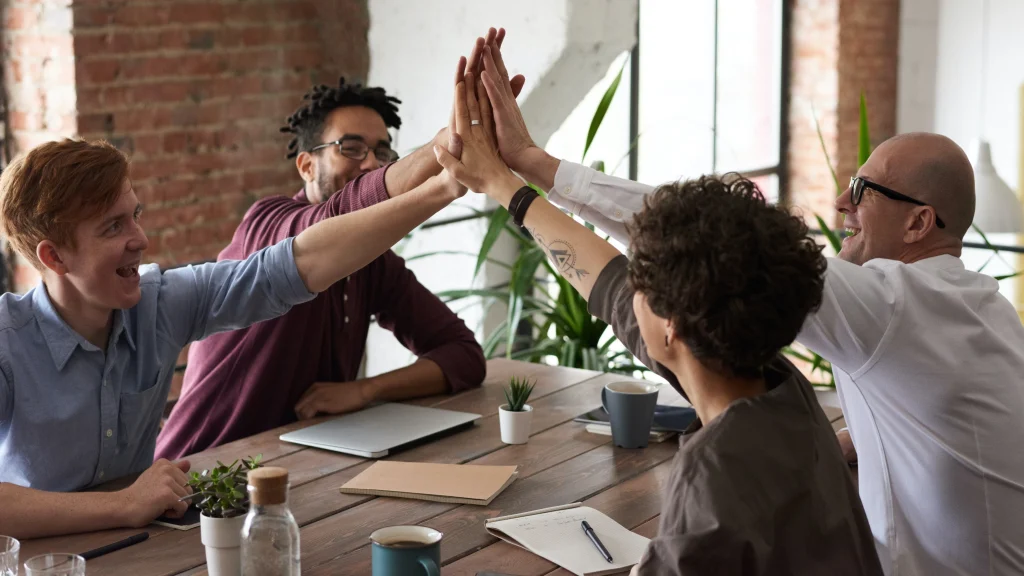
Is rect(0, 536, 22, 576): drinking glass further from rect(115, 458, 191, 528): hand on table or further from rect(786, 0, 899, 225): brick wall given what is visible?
rect(786, 0, 899, 225): brick wall

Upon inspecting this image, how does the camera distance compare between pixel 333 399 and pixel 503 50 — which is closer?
pixel 333 399

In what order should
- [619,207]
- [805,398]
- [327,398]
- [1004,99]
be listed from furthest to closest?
[1004,99], [327,398], [619,207], [805,398]

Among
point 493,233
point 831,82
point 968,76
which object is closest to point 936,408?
point 493,233

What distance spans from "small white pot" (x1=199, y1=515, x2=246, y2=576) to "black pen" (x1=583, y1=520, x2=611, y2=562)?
1.69ft

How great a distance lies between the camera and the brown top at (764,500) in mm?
1205

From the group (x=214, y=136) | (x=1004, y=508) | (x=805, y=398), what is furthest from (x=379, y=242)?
(x=214, y=136)

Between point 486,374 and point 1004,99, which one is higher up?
point 1004,99

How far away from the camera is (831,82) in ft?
19.3

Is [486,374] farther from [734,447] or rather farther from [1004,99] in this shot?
[1004,99]

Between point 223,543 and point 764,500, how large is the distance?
2.33 feet

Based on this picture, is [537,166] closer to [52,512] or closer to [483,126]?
[483,126]

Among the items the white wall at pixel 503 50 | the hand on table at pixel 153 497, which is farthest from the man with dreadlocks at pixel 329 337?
the white wall at pixel 503 50

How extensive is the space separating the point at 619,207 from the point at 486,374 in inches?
31.9

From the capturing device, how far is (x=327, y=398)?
234 centimetres
